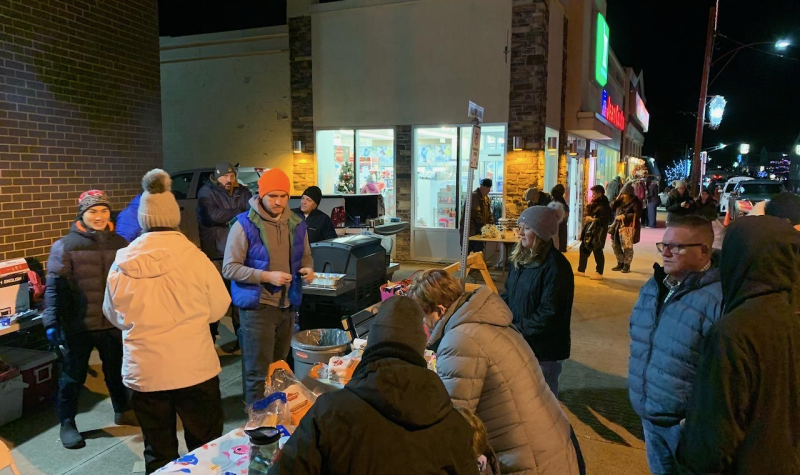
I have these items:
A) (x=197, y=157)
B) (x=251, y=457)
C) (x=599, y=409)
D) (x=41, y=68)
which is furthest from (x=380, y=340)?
(x=197, y=157)

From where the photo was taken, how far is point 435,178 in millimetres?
11836

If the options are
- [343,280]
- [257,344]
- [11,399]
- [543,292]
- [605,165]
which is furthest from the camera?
[605,165]

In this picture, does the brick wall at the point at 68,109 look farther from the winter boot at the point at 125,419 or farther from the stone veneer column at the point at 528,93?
the stone veneer column at the point at 528,93

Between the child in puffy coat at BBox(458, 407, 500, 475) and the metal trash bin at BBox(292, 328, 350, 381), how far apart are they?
2002 mm

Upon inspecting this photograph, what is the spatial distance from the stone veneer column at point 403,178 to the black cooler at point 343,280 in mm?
6515

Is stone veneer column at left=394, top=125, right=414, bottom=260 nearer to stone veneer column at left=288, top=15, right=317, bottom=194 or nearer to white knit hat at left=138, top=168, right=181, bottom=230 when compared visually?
stone veneer column at left=288, top=15, right=317, bottom=194

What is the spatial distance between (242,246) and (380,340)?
272 cm

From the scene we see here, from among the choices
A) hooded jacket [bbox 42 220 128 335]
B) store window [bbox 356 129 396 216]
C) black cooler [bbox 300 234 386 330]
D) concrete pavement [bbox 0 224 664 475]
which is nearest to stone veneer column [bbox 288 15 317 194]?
store window [bbox 356 129 396 216]

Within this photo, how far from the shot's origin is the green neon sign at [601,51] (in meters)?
15.5

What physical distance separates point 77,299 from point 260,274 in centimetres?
152

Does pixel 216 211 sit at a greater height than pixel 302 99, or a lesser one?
lesser

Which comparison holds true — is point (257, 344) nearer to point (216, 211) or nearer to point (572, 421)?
point (216, 211)

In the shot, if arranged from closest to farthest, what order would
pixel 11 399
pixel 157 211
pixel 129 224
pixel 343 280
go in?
1. pixel 157 211
2. pixel 11 399
3. pixel 343 280
4. pixel 129 224

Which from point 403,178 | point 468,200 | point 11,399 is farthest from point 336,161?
point 11,399
